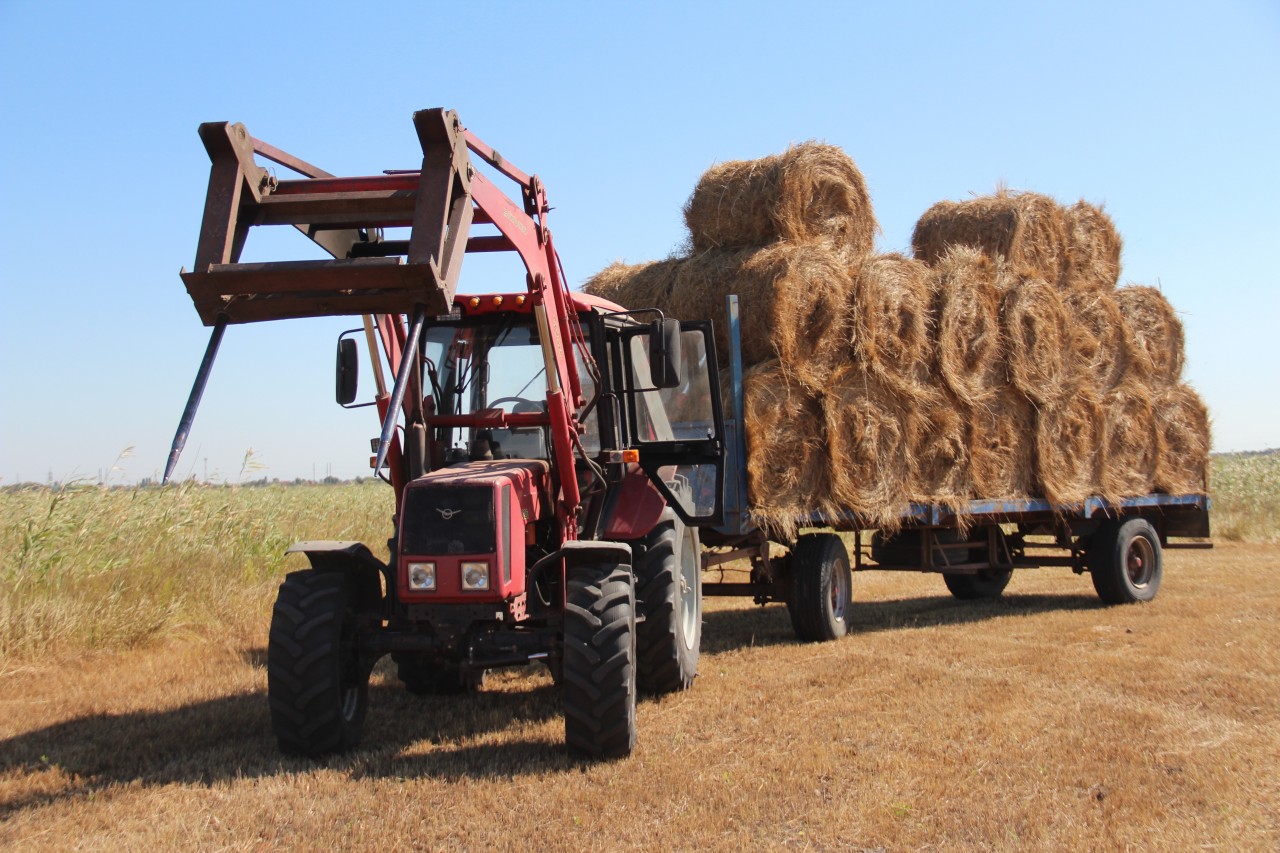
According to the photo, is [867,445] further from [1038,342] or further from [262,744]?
[262,744]

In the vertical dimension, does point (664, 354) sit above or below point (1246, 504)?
above

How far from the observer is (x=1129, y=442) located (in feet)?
33.2

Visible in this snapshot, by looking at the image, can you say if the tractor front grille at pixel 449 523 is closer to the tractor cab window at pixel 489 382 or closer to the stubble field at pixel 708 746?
the tractor cab window at pixel 489 382

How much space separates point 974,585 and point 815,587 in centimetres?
378

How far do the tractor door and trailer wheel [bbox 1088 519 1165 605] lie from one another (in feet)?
15.1

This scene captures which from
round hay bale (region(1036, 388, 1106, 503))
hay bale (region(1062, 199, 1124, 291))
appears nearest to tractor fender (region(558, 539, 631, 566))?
round hay bale (region(1036, 388, 1106, 503))

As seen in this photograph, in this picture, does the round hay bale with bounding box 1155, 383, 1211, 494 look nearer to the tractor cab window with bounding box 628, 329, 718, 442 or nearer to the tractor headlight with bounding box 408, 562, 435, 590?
the tractor cab window with bounding box 628, 329, 718, 442

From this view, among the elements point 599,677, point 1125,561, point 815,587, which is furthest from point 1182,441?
point 599,677

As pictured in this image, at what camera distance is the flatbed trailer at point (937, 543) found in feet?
26.0

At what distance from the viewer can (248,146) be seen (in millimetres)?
4703

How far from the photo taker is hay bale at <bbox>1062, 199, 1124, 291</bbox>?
10.3 metres

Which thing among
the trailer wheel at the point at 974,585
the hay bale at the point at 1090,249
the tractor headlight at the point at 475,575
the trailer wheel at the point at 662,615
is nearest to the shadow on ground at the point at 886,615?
the trailer wheel at the point at 974,585

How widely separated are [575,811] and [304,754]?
1.59m

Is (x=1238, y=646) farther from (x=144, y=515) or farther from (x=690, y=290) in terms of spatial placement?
(x=144, y=515)
